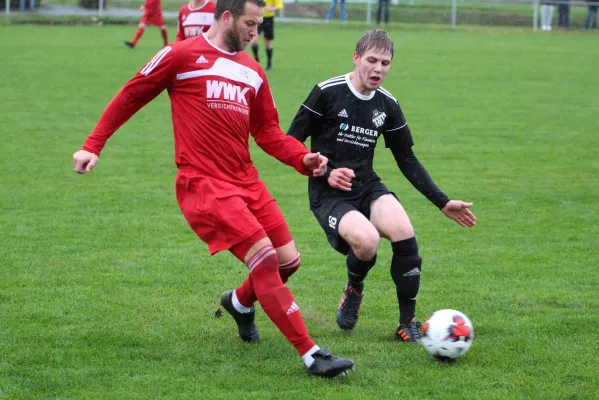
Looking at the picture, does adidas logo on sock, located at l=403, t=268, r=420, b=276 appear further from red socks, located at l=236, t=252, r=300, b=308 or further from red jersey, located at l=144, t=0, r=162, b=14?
red jersey, located at l=144, t=0, r=162, b=14

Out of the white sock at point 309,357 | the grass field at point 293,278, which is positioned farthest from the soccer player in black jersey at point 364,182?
the white sock at point 309,357

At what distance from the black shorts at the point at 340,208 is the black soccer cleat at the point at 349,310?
27cm

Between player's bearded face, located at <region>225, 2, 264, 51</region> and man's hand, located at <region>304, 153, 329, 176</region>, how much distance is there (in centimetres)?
71

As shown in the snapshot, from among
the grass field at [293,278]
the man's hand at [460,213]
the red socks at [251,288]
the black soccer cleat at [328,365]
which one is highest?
the man's hand at [460,213]

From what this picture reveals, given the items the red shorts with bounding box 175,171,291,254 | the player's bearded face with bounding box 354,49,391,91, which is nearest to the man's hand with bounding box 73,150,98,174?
the red shorts with bounding box 175,171,291,254

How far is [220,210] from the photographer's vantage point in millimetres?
4914

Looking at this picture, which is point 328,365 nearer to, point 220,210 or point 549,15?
point 220,210

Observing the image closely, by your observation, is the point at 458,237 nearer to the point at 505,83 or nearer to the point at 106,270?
the point at 106,270

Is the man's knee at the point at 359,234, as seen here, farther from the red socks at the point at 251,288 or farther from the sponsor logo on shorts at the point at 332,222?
the red socks at the point at 251,288

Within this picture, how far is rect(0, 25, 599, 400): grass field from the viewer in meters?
4.90

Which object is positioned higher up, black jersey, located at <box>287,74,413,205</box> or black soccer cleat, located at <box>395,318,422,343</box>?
black jersey, located at <box>287,74,413,205</box>

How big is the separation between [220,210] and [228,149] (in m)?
0.37

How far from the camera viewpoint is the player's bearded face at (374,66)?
18.2ft

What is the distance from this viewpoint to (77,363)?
5047mm
